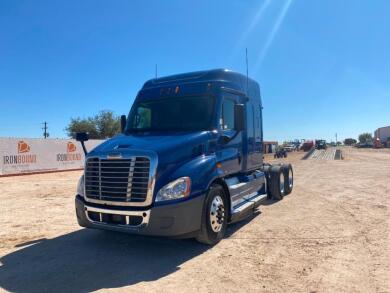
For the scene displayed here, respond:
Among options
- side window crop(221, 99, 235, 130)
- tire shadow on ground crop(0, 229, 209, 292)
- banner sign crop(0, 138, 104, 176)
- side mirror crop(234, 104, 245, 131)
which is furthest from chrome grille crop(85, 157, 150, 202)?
banner sign crop(0, 138, 104, 176)

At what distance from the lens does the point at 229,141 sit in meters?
7.14

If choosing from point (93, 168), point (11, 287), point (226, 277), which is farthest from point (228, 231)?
point (11, 287)

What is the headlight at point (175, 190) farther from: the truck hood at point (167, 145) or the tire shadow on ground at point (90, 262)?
the tire shadow on ground at point (90, 262)

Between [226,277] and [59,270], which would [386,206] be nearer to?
[226,277]

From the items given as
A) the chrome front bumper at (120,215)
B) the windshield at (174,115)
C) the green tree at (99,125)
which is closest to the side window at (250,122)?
the windshield at (174,115)

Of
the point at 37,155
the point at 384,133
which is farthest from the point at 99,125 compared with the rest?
the point at 384,133

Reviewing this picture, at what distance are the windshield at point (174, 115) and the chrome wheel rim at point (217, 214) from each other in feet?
4.55

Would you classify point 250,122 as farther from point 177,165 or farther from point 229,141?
point 177,165

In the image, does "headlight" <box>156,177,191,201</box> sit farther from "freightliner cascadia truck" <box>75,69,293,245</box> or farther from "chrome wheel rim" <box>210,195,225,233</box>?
"chrome wheel rim" <box>210,195,225,233</box>

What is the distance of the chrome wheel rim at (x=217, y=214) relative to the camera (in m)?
6.24

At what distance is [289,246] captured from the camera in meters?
6.24

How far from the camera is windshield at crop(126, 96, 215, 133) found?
22.3 feet

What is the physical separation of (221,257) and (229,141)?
94.2 inches

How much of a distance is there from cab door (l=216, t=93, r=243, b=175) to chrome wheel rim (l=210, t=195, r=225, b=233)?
2.18ft
